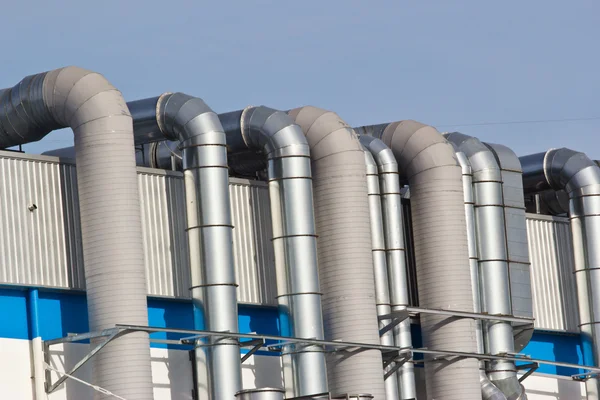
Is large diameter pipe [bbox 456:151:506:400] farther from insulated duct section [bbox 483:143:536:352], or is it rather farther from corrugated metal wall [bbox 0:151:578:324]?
corrugated metal wall [bbox 0:151:578:324]

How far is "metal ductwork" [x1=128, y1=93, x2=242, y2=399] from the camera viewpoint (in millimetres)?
28469

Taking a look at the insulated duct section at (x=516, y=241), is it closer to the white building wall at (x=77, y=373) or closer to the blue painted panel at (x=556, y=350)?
the blue painted panel at (x=556, y=350)

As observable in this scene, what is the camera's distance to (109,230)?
89.3ft

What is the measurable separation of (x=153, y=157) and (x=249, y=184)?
4637 mm

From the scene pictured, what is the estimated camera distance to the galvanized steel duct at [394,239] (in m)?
32.5

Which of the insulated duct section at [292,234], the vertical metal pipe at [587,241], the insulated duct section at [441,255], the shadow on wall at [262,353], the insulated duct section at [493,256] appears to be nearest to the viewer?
the insulated duct section at [292,234]

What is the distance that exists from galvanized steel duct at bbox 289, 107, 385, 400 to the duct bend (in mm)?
4991

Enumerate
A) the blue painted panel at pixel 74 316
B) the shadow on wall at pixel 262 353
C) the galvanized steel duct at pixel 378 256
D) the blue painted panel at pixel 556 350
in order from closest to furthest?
the blue painted panel at pixel 74 316
the shadow on wall at pixel 262 353
the galvanized steel duct at pixel 378 256
the blue painted panel at pixel 556 350

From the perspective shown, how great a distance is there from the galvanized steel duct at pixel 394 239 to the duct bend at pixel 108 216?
23.9 feet

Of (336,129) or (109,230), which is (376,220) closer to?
(336,129)

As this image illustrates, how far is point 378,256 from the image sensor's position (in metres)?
32.7

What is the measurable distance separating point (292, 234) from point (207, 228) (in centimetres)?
222

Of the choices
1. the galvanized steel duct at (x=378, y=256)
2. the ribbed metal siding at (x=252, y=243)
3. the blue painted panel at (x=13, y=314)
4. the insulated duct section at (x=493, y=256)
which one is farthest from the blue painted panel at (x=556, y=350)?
the blue painted panel at (x=13, y=314)

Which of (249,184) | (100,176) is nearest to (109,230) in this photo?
(100,176)
